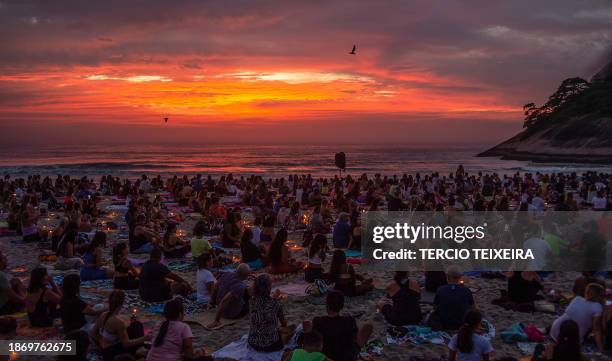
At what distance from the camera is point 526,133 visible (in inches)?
3366

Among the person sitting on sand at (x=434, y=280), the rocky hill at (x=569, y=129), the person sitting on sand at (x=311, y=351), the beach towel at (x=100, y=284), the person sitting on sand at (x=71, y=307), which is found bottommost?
the beach towel at (x=100, y=284)

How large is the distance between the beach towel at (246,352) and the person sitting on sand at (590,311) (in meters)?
3.34

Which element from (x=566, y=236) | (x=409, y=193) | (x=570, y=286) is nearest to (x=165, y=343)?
(x=570, y=286)

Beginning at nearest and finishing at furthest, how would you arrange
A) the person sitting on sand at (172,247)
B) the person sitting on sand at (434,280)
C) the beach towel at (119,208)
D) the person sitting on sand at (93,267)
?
the person sitting on sand at (434,280), the person sitting on sand at (93,267), the person sitting on sand at (172,247), the beach towel at (119,208)

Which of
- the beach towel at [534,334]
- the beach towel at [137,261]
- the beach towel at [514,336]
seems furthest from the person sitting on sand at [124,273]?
the beach towel at [534,334]

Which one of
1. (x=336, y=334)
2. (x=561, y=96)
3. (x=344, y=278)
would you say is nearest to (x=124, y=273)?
(x=344, y=278)

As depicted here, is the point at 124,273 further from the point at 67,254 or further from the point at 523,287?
the point at 523,287

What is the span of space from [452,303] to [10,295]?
657 cm

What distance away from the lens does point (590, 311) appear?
5.87m

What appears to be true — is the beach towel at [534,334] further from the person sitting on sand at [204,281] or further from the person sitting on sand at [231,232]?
the person sitting on sand at [231,232]

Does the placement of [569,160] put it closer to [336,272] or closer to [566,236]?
[566,236]

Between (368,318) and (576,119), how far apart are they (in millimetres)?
75956

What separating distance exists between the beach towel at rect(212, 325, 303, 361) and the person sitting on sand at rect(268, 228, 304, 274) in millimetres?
3360

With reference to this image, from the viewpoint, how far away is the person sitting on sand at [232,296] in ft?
23.9
